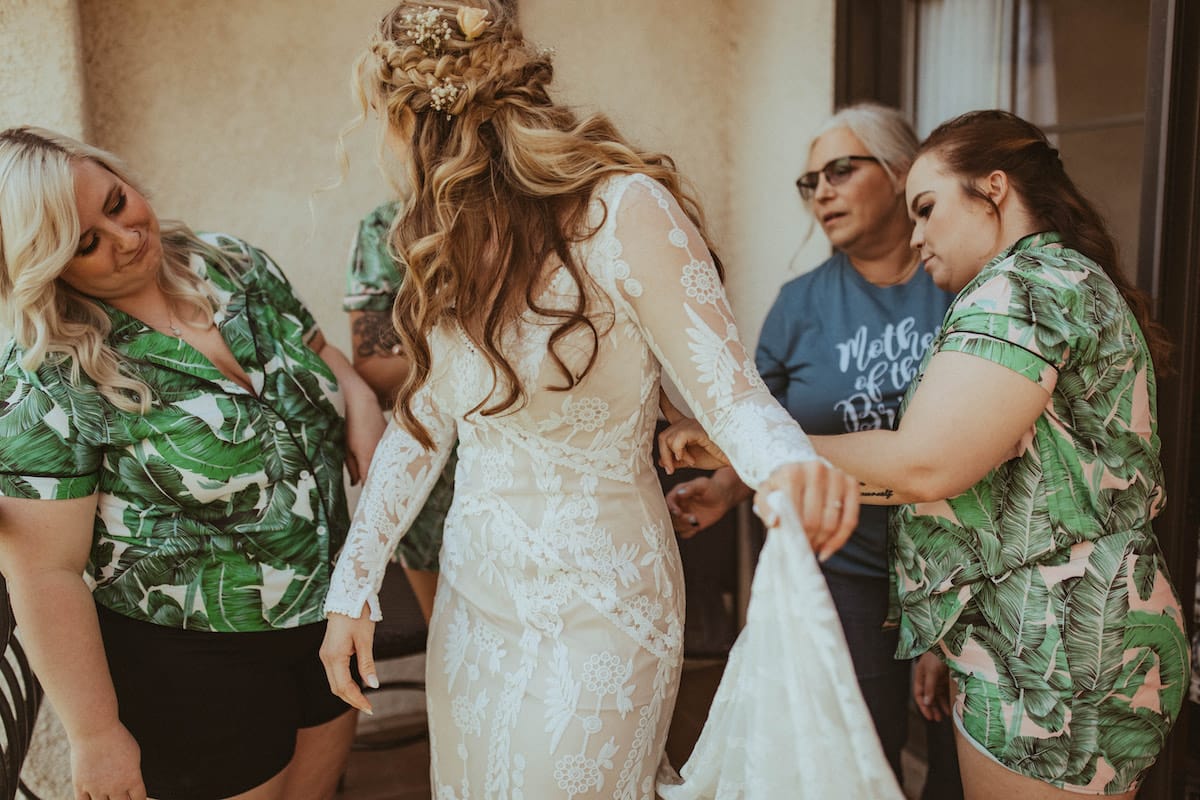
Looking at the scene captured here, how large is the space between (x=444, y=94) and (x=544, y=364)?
1.44ft

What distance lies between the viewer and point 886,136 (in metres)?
2.44

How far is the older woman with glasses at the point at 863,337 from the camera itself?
228cm

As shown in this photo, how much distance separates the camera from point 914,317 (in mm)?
2291

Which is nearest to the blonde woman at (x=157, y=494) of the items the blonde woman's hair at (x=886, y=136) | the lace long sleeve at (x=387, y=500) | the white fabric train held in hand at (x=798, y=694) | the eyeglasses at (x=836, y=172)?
the lace long sleeve at (x=387, y=500)

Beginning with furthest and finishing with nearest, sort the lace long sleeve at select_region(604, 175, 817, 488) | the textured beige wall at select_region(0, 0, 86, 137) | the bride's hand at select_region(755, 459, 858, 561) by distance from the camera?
the textured beige wall at select_region(0, 0, 86, 137) < the lace long sleeve at select_region(604, 175, 817, 488) < the bride's hand at select_region(755, 459, 858, 561)

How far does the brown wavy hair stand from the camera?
1598 mm

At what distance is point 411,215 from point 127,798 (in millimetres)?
1196

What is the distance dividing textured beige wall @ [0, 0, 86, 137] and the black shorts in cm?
175

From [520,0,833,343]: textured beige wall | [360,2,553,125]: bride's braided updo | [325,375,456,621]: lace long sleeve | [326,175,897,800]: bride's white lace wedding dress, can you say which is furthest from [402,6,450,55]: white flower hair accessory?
[520,0,833,343]: textured beige wall

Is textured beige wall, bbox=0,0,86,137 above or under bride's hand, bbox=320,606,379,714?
above

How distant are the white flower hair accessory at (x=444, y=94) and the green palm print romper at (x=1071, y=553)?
2.83ft

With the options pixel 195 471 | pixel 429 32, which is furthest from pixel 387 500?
pixel 429 32

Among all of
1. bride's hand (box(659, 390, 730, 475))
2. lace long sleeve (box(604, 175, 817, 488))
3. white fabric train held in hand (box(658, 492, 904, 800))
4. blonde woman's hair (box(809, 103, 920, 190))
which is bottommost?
white fabric train held in hand (box(658, 492, 904, 800))

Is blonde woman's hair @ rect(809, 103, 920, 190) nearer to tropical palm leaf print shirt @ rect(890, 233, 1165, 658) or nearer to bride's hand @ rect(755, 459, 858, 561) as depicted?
tropical palm leaf print shirt @ rect(890, 233, 1165, 658)
